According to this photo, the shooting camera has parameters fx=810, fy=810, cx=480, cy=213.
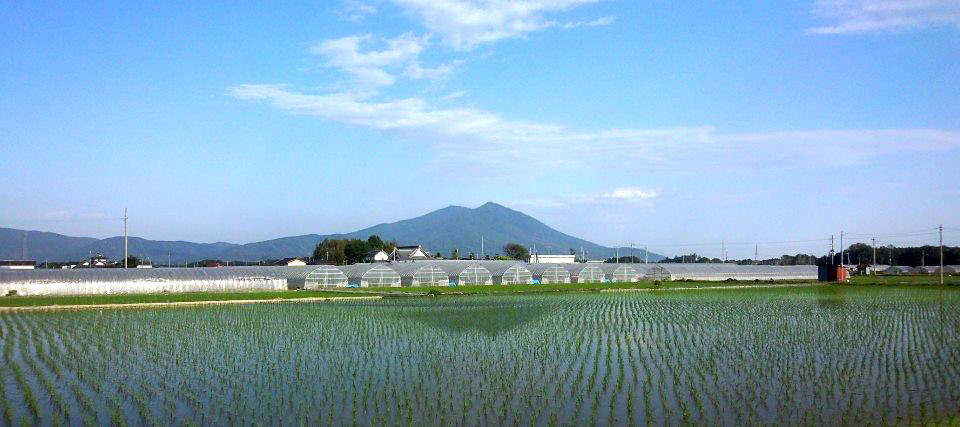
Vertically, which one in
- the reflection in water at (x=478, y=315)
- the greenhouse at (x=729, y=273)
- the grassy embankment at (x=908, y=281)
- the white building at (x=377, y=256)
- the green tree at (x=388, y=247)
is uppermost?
the green tree at (x=388, y=247)

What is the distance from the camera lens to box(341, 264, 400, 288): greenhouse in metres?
52.3

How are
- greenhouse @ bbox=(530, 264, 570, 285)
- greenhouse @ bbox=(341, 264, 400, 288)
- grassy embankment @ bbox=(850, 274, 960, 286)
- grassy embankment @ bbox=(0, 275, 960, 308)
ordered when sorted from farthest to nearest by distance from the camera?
greenhouse @ bbox=(530, 264, 570, 285), grassy embankment @ bbox=(850, 274, 960, 286), greenhouse @ bbox=(341, 264, 400, 288), grassy embankment @ bbox=(0, 275, 960, 308)

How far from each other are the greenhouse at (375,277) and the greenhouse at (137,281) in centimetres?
401

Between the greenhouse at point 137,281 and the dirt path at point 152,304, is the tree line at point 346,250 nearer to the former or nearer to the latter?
the greenhouse at point 137,281

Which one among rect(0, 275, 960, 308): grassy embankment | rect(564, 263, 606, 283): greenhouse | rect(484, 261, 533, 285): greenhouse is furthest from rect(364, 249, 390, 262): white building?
rect(0, 275, 960, 308): grassy embankment

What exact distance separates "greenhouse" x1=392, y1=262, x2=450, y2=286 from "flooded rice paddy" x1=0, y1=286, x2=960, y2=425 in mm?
24285

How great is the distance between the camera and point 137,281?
4375 cm

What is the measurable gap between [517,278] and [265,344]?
1542 inches

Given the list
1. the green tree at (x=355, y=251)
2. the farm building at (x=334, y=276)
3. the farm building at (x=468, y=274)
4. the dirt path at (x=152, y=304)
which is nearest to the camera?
the dirt path at (x=152, y=304)

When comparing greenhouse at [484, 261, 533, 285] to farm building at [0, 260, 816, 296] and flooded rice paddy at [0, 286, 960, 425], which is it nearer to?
farm building at [0, 260, 816, 296]

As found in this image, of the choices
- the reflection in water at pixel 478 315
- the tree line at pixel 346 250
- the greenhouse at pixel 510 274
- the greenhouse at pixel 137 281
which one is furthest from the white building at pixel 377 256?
the reflection in water at pixel 478 315

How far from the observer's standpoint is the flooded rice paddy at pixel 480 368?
12.0 meters

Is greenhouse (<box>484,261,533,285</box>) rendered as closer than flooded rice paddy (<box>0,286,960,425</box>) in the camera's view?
No

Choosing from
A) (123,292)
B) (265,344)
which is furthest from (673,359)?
(123,292)
